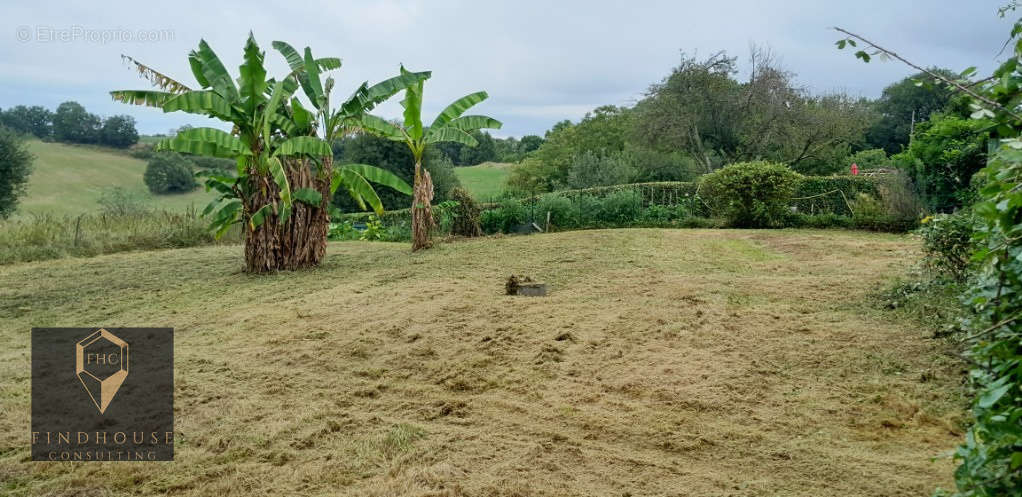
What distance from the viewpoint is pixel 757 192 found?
15.3 meters

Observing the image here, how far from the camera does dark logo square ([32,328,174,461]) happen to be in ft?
12.6

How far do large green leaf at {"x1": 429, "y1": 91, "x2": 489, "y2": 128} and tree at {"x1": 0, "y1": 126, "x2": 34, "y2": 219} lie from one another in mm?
17689

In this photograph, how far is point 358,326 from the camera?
6.50 meters

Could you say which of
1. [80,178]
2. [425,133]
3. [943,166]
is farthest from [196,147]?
[80,178]

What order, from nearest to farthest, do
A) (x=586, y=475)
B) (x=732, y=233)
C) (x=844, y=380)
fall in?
(x=586, y=475)
(x=844, y=380)
(x=732, y=233)

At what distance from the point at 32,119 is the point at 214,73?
40.7 metres

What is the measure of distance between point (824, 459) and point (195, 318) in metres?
6.79

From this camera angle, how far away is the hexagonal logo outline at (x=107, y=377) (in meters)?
4.75

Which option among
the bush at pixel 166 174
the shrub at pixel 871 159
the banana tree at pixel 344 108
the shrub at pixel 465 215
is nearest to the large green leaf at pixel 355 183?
the banana tree at pixel 344 108

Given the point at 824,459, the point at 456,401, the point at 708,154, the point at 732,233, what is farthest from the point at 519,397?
the point at 708,154

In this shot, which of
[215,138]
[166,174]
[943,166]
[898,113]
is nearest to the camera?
[215,138]

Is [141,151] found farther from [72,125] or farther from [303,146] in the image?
[303,146]

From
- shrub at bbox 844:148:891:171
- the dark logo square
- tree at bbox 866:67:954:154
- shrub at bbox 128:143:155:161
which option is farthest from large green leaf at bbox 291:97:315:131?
tree at bbox 866:67:954:154

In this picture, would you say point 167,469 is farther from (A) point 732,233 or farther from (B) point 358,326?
(A) point 732,233
